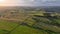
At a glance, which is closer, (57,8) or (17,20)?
(17,20)

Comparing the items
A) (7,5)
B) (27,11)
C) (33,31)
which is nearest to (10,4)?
(7,5)

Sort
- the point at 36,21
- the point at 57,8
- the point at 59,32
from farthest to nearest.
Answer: the point at 57,8
the point at 36,21
the point at 59,32

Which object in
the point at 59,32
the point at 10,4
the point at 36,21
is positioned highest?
the point at 10,4

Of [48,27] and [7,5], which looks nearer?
[48,27]

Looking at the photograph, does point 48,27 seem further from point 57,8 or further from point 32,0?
point 32,0

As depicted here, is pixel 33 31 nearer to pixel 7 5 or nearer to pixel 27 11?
pixel 27 11

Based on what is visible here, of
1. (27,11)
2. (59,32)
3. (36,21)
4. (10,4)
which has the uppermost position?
(10,4)

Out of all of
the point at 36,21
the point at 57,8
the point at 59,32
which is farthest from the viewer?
the point at 57,8

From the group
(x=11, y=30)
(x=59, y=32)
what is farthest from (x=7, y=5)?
(x=59, y=32)

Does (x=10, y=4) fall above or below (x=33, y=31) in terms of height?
above
